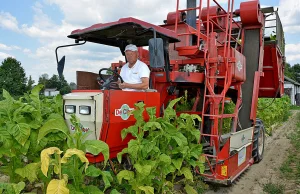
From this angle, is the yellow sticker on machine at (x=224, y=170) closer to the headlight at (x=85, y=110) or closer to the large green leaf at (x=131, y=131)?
the large green leaf at (x=131, y=131)

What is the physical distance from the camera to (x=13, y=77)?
169 feet

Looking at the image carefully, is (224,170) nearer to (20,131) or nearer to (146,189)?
(146,189)

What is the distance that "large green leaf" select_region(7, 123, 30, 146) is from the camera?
120 inches

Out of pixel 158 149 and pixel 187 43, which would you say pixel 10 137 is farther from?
pixel 187 43

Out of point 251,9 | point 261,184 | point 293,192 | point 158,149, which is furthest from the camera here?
point 251,9

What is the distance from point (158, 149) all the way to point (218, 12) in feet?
13.6

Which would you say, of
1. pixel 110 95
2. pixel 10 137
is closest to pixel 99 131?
pixel 110 95

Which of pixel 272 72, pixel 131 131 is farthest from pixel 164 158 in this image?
pixel 272 72

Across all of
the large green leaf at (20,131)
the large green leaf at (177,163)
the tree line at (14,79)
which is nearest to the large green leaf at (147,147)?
the large green leaf at (177,163)

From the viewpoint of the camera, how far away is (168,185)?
4.14 m

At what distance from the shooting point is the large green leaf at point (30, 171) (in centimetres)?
304

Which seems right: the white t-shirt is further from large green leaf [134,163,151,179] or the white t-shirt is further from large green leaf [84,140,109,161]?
large green leaf [84,140,109,161]

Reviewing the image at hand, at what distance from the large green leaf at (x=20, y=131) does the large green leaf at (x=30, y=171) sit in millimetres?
257

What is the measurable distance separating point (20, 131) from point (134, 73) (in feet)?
6.56
